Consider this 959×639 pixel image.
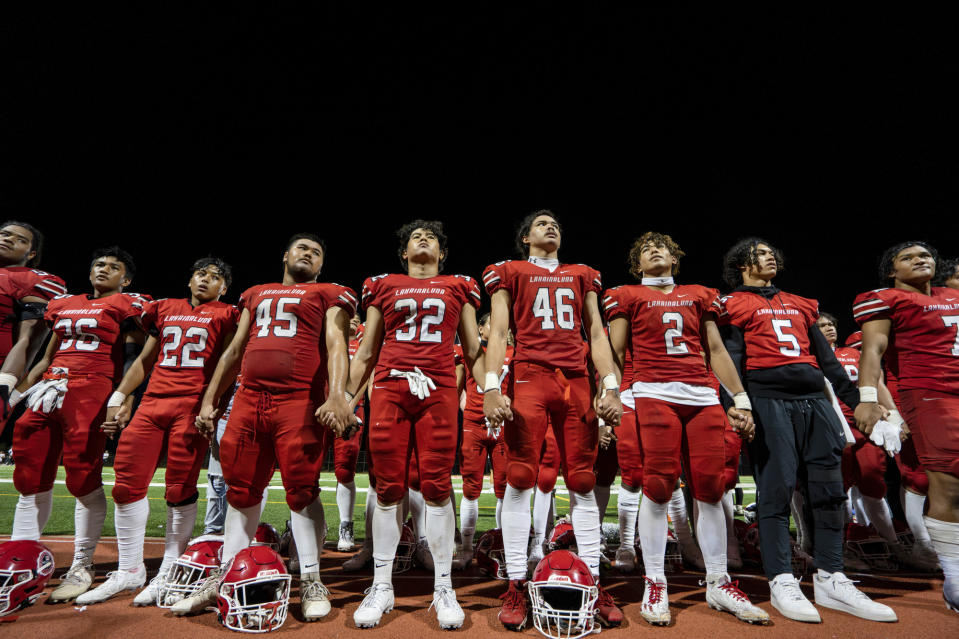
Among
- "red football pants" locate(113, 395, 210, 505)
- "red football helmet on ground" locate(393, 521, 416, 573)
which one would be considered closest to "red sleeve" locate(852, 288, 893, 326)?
"red football helmet on ground" locate(393, 521, 416, 573)

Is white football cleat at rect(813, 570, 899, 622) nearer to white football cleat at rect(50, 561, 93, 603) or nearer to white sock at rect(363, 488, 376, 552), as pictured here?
white sock at rect(363, 488, 376, 552)

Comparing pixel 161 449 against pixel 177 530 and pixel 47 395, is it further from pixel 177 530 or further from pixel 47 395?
pixel 47 395

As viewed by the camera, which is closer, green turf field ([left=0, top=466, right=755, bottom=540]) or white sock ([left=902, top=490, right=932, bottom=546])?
white sock ([left=902, top=490, right=932, bottom=546])

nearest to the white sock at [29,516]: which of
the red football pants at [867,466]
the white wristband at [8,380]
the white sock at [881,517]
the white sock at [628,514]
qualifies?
the white wristband at [8,380]

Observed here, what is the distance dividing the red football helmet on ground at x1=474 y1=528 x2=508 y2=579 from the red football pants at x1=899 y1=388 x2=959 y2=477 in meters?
3.41

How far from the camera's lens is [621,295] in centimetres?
394

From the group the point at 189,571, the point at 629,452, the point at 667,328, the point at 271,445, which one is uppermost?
the point at 667,328

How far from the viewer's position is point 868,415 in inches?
143

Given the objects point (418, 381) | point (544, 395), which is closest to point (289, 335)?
point (418, 381)

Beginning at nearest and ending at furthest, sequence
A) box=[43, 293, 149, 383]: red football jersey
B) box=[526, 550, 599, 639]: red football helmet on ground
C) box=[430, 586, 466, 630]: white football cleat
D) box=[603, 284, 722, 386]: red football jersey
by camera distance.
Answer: box=[526, 550, 599, 639]: red football helmet on ground, box=[430, 586, 466, 630]: white football cleat, box=[603, 284, 722, 386]: red football jersey, box=[43, 293, 149, 383]: red football jersey

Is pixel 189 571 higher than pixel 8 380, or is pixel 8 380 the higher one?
pixel 8 380

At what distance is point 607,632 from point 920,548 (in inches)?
153

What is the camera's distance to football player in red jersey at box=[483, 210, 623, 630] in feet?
10.8

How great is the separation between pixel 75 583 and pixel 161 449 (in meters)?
1.06
